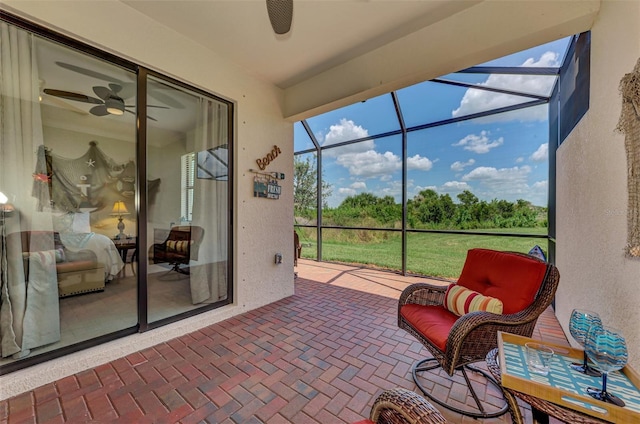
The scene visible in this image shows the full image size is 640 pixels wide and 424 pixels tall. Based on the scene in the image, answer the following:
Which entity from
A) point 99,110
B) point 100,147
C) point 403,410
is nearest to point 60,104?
point 99,110

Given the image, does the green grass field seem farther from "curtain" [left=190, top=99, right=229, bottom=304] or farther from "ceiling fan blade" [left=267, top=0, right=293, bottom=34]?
"ceiling fan blade" [left=267, top=0, right=293, bottom=34]

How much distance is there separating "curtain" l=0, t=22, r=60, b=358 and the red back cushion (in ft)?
11.5

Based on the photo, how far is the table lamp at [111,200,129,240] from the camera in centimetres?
278

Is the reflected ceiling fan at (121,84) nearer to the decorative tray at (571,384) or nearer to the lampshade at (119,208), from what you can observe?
the lampshade at (119,208)

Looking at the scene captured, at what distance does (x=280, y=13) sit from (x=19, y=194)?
7.70 feet

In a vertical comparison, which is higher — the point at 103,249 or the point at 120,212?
the point at 120,212

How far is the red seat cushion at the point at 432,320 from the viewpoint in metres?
1.66

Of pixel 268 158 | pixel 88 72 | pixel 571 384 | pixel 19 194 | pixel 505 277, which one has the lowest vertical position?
pixel 571 384

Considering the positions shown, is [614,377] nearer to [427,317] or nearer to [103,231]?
[427,317]

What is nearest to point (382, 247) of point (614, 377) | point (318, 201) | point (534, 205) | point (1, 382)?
point (318, 201)

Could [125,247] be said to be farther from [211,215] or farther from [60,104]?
[60,104]

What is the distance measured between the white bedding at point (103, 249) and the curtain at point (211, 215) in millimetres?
900

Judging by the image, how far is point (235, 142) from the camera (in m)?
3.05

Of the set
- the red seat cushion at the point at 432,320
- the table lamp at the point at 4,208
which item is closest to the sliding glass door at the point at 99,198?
the table lamp at the point at 4,208
